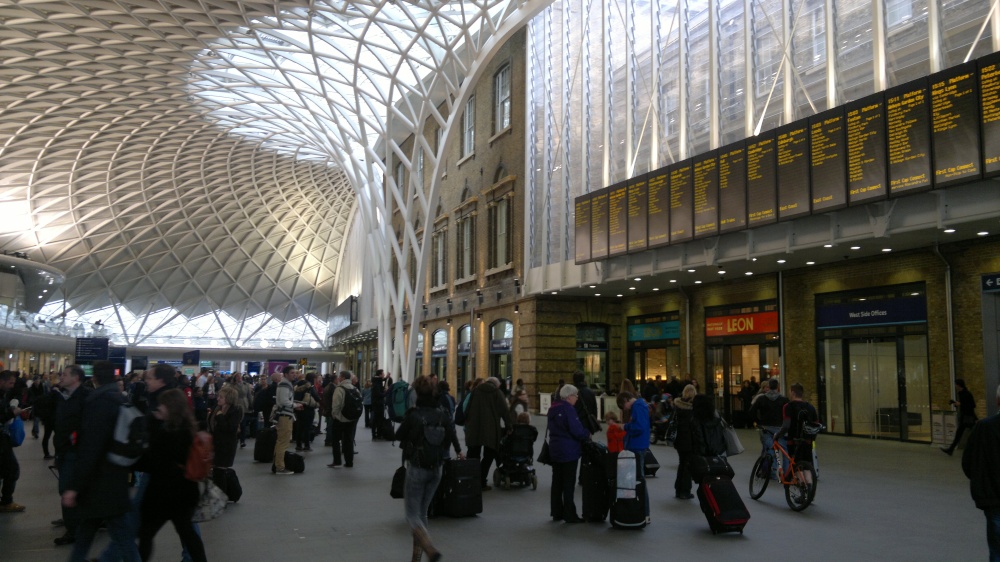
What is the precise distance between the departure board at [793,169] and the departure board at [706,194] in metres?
2.14

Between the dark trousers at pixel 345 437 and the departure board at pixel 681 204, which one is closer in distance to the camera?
the dark trousers at pixel 345 437

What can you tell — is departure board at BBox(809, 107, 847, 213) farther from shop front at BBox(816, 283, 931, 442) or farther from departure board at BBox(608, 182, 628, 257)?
departure board at BBox(608, 182, 628, 257)

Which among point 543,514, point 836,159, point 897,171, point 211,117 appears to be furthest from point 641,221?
point 211,117

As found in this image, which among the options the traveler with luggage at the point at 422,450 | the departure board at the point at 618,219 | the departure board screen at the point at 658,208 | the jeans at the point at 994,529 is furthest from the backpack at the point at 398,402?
the jeans at the point at 994,529

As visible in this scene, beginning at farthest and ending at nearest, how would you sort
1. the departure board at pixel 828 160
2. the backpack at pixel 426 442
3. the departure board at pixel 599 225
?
the departure board at pixel 599 225 < the departure board at pixel 828 160 < the backpack at pixel 426 442

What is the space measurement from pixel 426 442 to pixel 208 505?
2026 mm

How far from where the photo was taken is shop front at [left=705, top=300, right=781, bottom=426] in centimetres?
2284

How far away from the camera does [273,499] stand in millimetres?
11242

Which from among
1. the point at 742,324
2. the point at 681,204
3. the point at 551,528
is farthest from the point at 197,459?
the point at 742,324

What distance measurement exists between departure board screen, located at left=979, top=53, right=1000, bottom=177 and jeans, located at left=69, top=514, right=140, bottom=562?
1406 centimetres

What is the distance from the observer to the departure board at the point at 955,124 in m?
13.9

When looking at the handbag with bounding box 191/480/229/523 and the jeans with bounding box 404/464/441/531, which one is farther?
the jeans with bounding box 404/464/441/531

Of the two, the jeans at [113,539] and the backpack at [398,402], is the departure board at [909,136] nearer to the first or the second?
the backpack at [398,402]

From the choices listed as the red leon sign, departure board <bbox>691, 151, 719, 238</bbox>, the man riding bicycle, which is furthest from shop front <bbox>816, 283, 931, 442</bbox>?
the man riding bicycle
